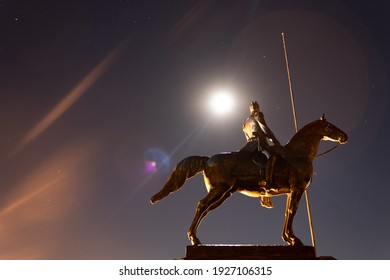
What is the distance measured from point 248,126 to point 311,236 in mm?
3082

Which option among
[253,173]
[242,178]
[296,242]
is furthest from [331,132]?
[296,242]

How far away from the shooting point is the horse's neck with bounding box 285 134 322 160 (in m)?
9.52

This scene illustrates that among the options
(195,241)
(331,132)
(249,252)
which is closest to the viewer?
(249,252)

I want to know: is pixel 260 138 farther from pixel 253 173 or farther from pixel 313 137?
pixel 313 137

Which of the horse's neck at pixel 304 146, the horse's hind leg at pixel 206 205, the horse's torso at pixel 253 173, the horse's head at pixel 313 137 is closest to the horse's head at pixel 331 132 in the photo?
the horse's head at pixel 313 137

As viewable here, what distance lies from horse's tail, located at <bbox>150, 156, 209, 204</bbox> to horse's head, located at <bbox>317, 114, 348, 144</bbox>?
298 centimetres

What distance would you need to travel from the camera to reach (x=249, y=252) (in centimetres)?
838

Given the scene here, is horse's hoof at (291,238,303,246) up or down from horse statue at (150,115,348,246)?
down

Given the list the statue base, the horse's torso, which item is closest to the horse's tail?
the horse's torso

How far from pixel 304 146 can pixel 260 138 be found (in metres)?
1.07

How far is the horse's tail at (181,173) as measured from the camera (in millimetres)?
9055

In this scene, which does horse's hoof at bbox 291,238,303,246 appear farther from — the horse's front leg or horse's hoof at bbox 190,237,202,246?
horse's hoof at bbox 190,237,202,246

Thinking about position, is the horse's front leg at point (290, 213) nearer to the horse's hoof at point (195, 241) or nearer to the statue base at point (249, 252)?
the statue base at point (249, 252)
